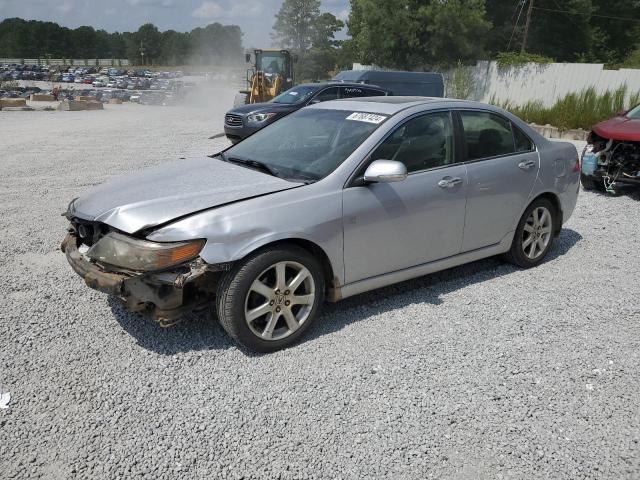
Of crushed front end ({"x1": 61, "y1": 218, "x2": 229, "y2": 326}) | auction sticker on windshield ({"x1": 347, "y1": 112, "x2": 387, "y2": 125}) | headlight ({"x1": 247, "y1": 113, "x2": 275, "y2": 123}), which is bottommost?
crushed front end ({"x1": 61, "y1": 218, "x2": 229, "y2": 326})

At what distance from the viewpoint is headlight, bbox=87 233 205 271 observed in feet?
10.5

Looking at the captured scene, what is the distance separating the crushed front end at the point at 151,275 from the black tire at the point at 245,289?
116 millimetres

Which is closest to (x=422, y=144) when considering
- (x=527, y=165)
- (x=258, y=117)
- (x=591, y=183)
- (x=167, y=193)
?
(x=527, y=165)

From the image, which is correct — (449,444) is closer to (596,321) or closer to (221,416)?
(221,416)

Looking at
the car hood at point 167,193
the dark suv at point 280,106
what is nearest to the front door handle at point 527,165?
the car hood at point 167,193

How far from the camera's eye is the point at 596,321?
13.5ft

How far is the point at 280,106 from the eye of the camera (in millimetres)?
13250

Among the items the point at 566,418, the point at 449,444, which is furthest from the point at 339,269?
the point at 566,418

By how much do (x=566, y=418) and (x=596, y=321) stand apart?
4.69 feet

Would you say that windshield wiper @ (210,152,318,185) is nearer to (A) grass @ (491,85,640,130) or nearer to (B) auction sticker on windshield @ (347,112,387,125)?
(B) auction sticker on windshield @ (347,112,387,125)

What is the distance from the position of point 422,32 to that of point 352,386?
2795 cm

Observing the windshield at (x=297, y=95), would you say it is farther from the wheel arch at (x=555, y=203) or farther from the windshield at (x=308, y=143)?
the wheel arch at (x=555, y=203)

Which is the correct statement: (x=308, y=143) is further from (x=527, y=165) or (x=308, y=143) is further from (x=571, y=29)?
(x=571, y=29)

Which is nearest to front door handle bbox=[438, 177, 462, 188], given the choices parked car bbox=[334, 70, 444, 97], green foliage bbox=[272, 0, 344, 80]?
parked car bbox=[334, 70, 444, 97]
